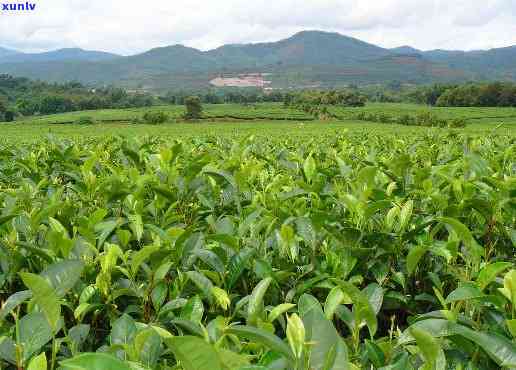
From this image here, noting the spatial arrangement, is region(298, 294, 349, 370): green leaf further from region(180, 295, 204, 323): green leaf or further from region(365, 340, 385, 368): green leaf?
region(180, 295, 204, 323): green leaf

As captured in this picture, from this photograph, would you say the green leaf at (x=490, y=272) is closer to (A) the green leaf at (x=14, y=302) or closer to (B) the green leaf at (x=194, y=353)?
(B) the green leaf at (x=194, y=353)

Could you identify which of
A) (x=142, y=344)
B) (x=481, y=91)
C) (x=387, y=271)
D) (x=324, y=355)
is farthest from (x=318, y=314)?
(x=481, y=91)

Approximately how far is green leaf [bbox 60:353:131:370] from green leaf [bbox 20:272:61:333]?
377 millimetres

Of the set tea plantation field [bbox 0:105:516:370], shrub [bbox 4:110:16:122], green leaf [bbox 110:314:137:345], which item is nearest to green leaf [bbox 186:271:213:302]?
tea plantation field [bbox 0:105:516:370]

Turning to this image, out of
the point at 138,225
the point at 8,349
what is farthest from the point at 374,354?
the point at 138,225

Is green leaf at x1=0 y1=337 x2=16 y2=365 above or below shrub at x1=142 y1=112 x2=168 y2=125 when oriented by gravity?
above

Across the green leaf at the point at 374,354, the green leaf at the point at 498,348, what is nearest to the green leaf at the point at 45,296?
the green leaf at the point at 374,354

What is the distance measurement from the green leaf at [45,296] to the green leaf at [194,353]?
46cm

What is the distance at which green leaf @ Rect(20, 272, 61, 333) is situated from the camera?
111cm

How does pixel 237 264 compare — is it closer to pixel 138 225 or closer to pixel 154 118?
pixel 138 225

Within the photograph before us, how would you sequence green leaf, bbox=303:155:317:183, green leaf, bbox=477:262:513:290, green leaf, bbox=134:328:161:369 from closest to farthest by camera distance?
green leaf, bbox=134:328:161:369 → green leaf, bbox=477:262:513:290 → green leaf, bbox=303:155:317:183

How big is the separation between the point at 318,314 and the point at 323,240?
3.79 ft

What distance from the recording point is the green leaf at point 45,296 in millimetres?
1111

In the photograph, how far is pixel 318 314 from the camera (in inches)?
42.4
